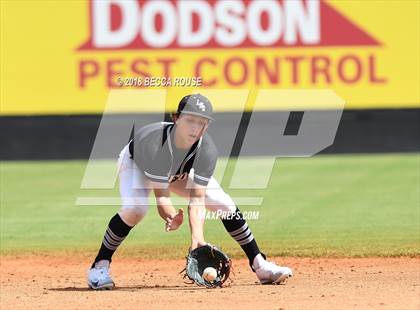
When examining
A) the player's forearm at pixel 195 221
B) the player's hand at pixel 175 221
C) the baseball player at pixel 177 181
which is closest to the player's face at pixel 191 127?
the baseball player at pixel 177 181

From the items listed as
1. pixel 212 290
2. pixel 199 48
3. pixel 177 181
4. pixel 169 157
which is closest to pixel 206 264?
pixel 212 290

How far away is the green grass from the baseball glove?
3.15m

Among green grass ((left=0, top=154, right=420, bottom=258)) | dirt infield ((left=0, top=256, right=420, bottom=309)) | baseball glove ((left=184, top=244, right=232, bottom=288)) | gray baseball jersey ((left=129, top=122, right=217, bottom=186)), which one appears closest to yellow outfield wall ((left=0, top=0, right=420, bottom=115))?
green grass ((left=0, top=154, right=420, bottom=258))

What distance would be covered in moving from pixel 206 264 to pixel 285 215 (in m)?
6.69

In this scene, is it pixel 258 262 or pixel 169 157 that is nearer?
pixel 169 157

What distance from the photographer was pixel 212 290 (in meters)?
9.63

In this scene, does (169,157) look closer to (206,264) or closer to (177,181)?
(177,181)

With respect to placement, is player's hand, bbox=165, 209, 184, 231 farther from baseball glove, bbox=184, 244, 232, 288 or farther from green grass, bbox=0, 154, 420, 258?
green grass, bbox=0, 154, 420, 258

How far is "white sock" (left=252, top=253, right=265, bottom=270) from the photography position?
33.0 ft

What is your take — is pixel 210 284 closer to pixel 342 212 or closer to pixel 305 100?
pixel 342 212

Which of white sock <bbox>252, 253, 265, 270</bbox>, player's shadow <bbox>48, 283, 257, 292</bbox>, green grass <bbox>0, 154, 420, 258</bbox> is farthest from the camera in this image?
green grass <bbox>0, 154, 420, 258</bbox>

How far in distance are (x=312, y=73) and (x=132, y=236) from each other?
11324 millimetres

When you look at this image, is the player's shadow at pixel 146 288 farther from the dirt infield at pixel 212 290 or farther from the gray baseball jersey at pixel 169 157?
the gray baseball jersey at pixel 169 157

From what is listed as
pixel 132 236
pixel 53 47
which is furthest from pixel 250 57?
pixel 132 236
